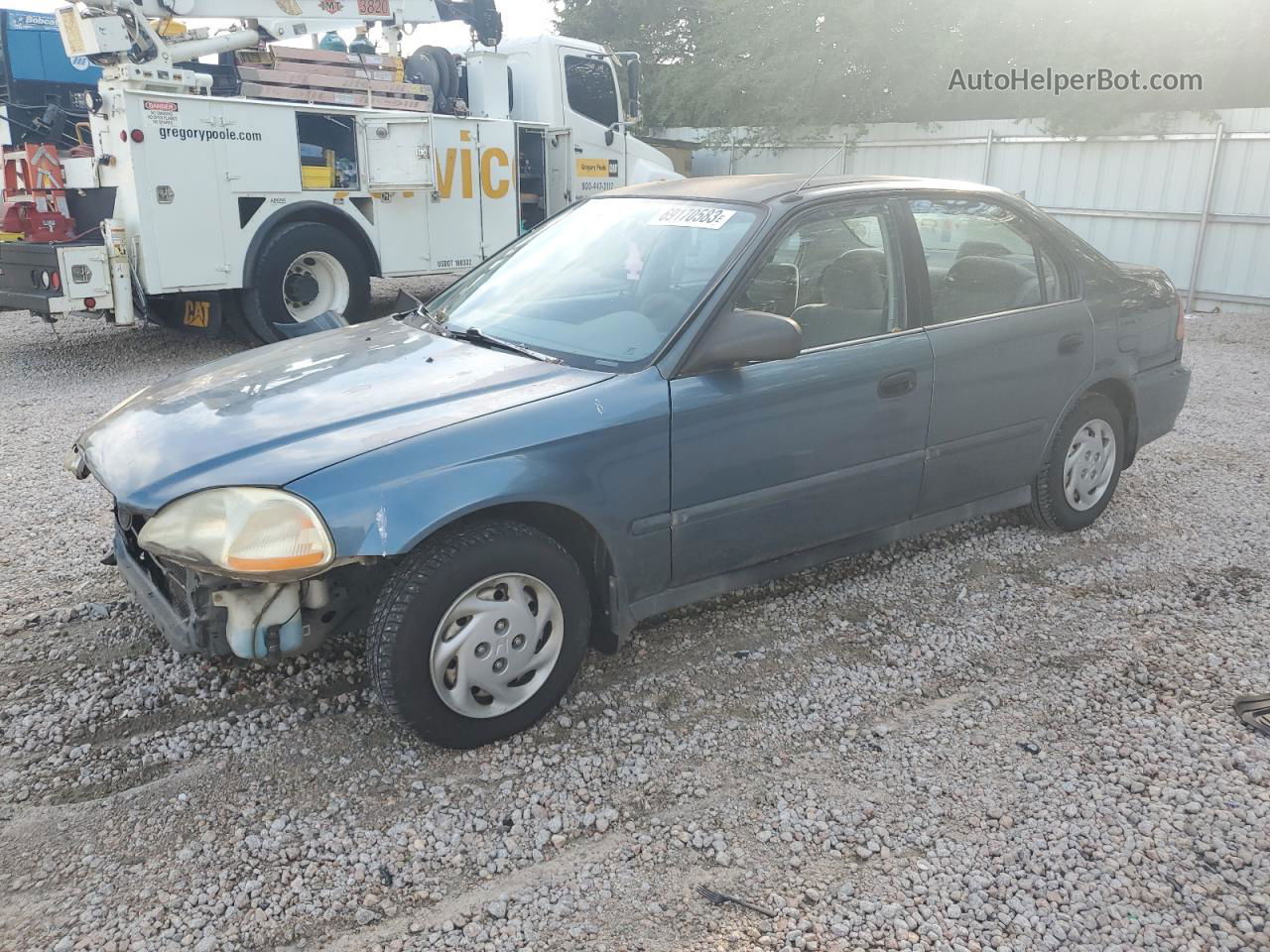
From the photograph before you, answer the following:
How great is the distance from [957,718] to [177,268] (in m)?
7.43

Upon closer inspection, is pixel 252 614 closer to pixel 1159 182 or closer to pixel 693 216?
pixel 693 216

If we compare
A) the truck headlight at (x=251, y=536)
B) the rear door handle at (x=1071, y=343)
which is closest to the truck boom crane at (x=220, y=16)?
the truck headlight at (x=251, y=536)

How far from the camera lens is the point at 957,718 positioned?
331 cm

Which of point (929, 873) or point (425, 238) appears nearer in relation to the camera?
point (929, 873)

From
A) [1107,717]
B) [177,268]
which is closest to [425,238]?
[177,268]

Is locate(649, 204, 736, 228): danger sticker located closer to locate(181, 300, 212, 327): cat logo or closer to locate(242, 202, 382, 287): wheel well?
locate(242, 202, 382, 287): wheel well

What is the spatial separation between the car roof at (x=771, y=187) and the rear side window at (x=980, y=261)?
0.11m

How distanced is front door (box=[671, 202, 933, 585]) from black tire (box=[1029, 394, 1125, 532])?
3.34ft

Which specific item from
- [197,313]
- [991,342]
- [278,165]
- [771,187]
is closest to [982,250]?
[991,342]

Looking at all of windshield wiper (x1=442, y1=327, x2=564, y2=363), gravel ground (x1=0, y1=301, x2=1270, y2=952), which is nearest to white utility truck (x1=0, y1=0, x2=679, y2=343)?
windshield wiper (x1=442, y1=327, x2=564, y2=363)

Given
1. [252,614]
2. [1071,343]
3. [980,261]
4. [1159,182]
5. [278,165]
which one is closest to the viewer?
[252,614]

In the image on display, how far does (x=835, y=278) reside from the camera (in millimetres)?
3799

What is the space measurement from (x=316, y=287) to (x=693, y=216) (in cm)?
664

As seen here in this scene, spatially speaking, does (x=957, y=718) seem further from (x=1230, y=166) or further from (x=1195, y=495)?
(x=1230, y=166)
